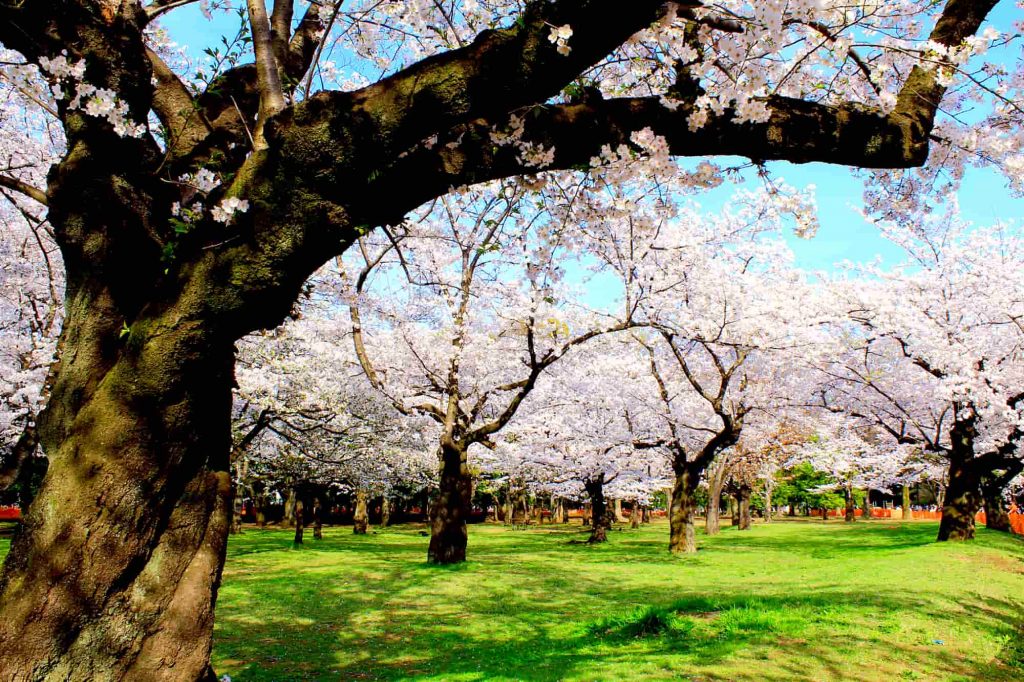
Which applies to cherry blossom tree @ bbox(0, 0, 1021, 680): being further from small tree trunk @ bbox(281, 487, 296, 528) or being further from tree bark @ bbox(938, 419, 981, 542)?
small tree trunk @ bbox(281, 487, 296, 528)

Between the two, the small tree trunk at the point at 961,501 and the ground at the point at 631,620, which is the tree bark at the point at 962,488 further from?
the ground at the point at 631,620

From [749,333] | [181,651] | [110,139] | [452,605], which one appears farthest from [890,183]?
[749,333]

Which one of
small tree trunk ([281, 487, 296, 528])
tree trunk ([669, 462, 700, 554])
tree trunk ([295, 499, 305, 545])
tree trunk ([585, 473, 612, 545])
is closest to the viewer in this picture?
tree trunk ([669, 462, 700, 554])

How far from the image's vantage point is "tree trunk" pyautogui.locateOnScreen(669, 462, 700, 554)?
68.0 feet

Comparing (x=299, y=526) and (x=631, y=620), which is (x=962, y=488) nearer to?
(x=631, y=620)

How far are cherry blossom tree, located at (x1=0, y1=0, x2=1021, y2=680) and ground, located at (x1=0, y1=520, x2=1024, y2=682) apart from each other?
3474 millimetres

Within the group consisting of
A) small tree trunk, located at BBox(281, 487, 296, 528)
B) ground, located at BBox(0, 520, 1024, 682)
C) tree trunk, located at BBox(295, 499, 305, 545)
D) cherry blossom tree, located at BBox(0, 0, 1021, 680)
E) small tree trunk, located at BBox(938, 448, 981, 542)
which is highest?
cherry blossom tree, located at BBox(0, 0, 1021, 680)

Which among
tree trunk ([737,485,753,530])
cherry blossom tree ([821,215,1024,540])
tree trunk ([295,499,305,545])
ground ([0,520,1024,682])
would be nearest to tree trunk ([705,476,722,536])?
tree trunk ([737,485,753,530])

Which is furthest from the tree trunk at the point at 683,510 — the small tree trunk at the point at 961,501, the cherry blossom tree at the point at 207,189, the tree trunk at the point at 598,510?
the cherry blossom tree at the point at 207,189

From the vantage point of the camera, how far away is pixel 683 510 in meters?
21.0

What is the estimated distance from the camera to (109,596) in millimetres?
3559

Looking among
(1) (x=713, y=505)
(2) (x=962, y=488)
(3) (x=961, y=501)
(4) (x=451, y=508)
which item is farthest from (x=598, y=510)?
(2) (x=962, y=488)

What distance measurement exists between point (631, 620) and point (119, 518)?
6.43 m

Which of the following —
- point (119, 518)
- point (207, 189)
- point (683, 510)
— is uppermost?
point (207, 189)
